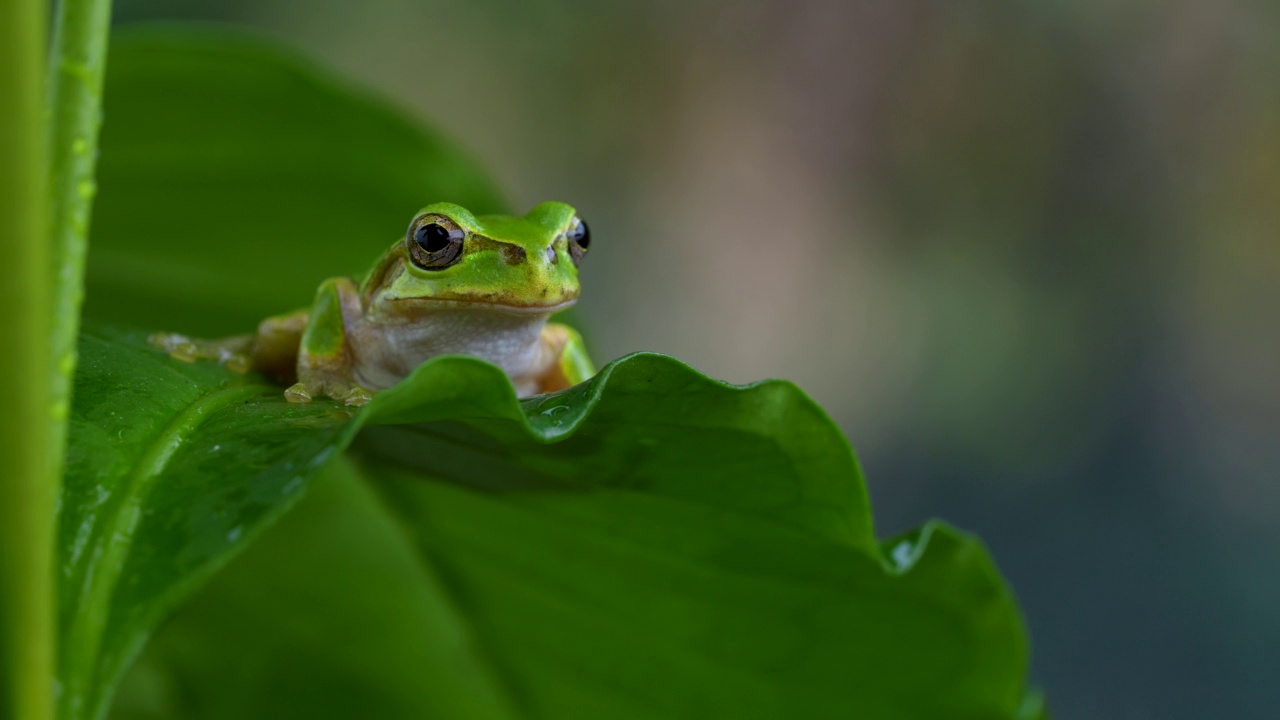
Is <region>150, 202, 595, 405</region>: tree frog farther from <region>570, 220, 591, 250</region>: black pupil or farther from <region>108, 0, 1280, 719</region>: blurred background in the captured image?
<region>108, 0, 1280, 719</region>: blurred background

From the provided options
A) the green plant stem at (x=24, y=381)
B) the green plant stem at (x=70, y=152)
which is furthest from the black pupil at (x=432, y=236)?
the green plant stem at (x=24, y=381)

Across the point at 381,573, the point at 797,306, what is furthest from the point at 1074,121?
the point at 381,573

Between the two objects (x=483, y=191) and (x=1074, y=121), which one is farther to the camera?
(x=1074, y=121)

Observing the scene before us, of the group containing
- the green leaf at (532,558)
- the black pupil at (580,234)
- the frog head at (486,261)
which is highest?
the black pupil at (580,234)

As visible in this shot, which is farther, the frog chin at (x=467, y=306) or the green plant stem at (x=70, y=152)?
the frog chin at (x=467, y=306)

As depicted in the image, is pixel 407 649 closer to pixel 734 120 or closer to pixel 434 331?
pixel 434 331

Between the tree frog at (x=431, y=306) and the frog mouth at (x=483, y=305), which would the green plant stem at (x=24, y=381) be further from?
the frog mouth at (x=483, y=305)

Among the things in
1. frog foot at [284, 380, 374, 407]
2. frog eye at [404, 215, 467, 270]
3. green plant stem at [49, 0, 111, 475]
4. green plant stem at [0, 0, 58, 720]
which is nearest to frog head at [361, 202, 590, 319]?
frog eye at [404, 215, 467, 270]
